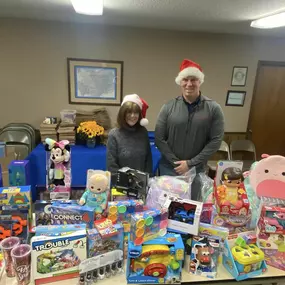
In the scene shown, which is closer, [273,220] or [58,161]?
[273,220]

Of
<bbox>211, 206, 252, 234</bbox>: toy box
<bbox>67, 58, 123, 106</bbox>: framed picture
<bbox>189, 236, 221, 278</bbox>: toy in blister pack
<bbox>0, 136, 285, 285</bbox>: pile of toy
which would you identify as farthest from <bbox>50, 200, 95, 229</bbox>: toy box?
<bbox>67, 58, 123, 106</bbox>: framed picture

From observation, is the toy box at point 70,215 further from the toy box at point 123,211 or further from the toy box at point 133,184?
the toy box at point 133,184

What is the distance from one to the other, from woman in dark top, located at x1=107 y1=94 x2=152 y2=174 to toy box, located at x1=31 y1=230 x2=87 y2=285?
2.51 ft

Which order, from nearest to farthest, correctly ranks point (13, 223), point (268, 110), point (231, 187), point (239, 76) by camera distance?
point (13, 223), point (231, 187), point (239, 76), point (268, 110)

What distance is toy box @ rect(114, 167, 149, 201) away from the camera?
4.38ft

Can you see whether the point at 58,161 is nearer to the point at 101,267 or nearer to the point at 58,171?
the point at 58,171

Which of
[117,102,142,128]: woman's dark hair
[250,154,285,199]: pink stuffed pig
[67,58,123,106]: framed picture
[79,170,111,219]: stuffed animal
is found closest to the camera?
[79,170,111,219]: stuffed animal

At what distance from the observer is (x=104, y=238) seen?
1.11 meters

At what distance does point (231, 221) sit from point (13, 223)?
1.05 meters

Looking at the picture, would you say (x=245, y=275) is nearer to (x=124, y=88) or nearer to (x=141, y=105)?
(x=141, y=105)

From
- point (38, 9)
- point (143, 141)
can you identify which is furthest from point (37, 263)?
point (38, 9)

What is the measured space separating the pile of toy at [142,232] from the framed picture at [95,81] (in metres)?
2.61

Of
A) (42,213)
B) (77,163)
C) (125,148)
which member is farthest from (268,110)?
(42,213)

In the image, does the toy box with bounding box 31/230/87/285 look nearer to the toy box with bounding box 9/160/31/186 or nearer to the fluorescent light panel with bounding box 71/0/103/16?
the toy box with bounding box 9/160/31/186
